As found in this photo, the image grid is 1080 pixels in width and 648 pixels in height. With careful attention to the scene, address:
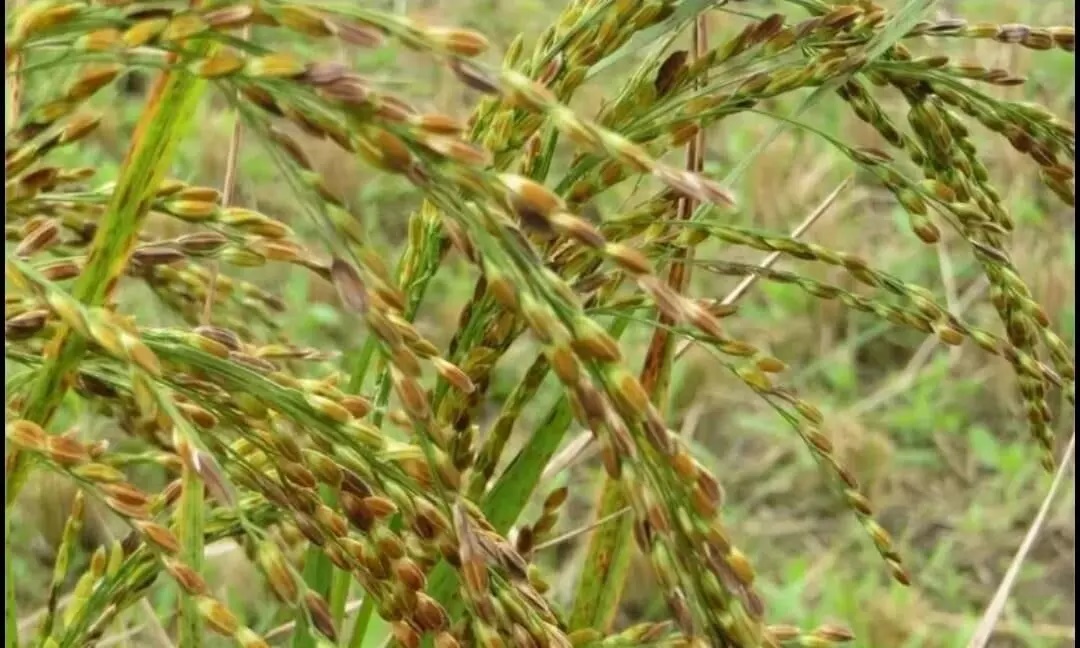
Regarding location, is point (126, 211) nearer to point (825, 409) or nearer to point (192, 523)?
point (192, 523)

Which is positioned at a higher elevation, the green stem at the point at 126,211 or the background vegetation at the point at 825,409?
the green stem at the point at 126,211

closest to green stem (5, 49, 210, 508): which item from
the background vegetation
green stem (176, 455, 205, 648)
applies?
green stem (176, 455, 205, 648)

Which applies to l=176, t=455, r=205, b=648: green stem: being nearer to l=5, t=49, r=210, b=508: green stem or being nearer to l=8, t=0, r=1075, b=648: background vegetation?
l=5, t=49, r=210, b=508: green stem

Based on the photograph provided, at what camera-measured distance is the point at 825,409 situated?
98.3 inches

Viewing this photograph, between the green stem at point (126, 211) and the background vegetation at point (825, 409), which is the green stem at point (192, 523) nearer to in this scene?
the green stem at point (126, 211)

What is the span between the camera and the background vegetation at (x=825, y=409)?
209cm

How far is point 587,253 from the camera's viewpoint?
2.22 ft

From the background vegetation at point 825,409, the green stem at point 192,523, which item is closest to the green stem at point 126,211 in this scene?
the green stem at point 192,523

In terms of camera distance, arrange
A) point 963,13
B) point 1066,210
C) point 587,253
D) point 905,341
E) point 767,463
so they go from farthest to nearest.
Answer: point 963,13
point 1066,210
point 905,341
point 767,463
point 587,253

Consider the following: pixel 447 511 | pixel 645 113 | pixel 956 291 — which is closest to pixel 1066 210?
pixel 956 291

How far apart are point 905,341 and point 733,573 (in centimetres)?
238

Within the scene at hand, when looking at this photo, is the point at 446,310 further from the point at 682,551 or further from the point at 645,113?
the point at 682,551

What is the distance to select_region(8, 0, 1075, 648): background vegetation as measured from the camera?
6.86ft

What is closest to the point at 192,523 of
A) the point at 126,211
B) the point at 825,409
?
the point at 126,211
